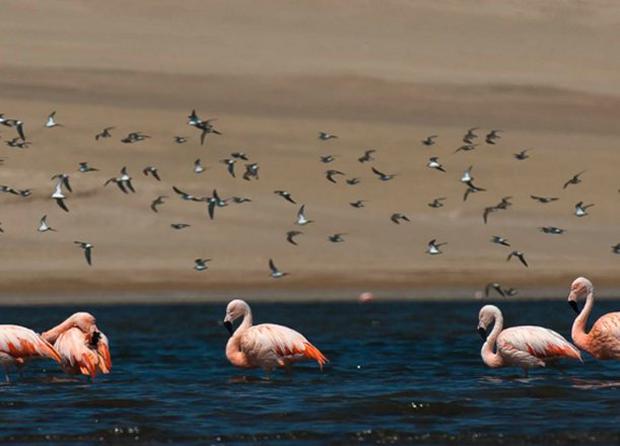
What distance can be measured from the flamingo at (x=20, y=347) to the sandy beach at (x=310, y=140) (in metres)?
35.2

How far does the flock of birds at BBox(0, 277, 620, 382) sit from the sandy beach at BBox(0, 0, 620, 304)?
34.6m

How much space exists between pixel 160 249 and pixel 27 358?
48.0m

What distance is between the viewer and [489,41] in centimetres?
11669

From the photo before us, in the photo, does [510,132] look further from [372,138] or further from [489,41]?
[489,41]

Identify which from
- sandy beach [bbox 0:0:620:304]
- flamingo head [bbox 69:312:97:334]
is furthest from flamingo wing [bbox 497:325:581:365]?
sandy beach [bbox 0:0:620:304]

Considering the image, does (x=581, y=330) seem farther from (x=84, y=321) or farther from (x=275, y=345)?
(x=84, y=321)

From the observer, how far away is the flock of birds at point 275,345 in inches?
1046

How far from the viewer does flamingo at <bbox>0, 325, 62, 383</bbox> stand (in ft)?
86.9

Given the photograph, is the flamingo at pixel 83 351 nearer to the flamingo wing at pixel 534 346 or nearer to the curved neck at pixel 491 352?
the curved neck at pixel 491 352

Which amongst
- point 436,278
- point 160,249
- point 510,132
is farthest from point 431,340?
point 510,132

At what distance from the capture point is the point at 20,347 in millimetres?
26625

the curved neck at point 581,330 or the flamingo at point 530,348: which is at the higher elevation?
the curved neck at point 581,330

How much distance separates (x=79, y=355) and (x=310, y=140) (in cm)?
6593

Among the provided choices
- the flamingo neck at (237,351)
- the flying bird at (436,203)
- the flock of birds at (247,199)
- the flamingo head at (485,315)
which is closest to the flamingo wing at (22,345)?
the flamingo neck at (237,351)
